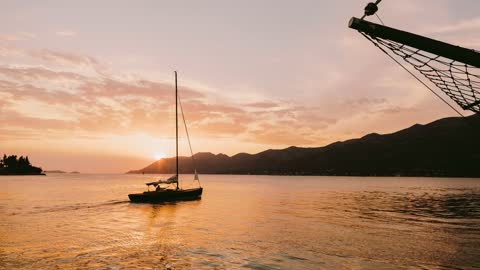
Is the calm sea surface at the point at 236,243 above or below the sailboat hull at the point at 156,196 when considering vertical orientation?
below

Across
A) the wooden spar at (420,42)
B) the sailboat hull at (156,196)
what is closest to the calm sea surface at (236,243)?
the wooden spar at (420,42)

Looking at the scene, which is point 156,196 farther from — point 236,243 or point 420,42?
point 420,42

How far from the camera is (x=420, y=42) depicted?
581 inches

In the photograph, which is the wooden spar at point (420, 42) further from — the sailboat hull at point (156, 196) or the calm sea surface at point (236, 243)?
the sailboat hull at point (156, 196)

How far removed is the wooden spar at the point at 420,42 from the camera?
568 inches

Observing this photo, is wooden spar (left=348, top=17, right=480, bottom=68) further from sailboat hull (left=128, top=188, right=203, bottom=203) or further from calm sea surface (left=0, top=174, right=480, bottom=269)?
sailboat hull (left=128, top=188, right=203, bottom=203)

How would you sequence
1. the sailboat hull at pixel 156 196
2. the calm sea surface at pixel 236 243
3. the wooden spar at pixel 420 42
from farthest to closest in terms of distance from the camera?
the sailboat hull at pixel 156 196, the calm sea surface at pixel 236 243, the wooden spar at pixel 420 42

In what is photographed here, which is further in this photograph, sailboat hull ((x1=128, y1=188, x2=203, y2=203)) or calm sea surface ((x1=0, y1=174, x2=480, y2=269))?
sailboat hull ((x1=128, y1=188, x2=203, y2=203))

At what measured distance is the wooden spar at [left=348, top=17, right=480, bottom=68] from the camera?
14.4 m

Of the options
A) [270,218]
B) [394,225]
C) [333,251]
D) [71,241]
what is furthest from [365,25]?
[270,218]

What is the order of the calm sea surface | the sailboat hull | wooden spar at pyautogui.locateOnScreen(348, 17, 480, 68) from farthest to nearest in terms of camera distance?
1. the sailboat hull
2. the calm sea surface
3. wooden spar at pyautogui.locateOnScreen(348, 17, 480, 68)

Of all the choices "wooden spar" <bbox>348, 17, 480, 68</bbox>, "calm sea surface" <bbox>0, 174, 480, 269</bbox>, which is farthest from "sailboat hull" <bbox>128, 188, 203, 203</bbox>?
"wooden spar" <bbox>348, 17, 480, 68</bbox>

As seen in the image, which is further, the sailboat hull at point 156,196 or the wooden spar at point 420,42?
the sailboat hull at point 156,196

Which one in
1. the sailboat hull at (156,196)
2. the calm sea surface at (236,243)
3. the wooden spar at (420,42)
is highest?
the wooden spar at (420,42)
